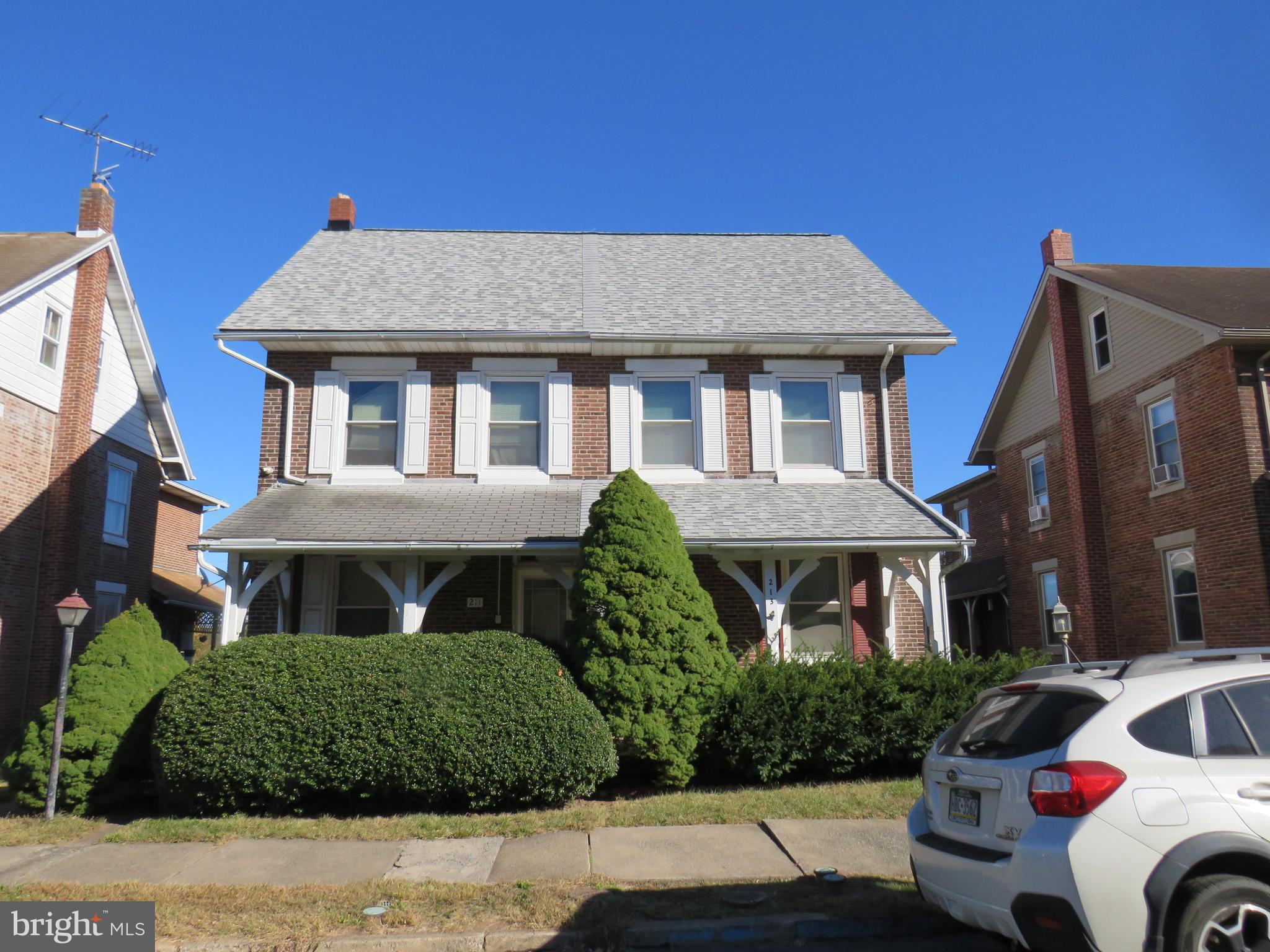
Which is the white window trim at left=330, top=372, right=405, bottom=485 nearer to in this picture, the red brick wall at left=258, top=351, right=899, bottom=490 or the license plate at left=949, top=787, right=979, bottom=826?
the red brick wall at left=258, top=351, right=899, bottom=490

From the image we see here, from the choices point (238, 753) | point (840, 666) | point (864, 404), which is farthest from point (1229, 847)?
point (864, 404)

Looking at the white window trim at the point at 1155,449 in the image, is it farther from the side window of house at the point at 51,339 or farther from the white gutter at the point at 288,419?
the side window of house at the point at 51,339

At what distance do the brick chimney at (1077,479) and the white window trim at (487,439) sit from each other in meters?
12.4

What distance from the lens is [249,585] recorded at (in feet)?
37.6

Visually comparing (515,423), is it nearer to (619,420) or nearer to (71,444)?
(619,420)

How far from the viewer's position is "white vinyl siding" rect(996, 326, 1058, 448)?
21141 millimetres

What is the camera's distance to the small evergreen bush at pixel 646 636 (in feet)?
30.0

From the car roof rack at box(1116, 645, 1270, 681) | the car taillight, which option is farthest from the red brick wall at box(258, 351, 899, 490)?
the car taillight

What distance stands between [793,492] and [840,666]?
364 centimetres

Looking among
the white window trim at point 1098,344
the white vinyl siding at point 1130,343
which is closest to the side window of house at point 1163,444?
the white vinyl siding at point 1130,343

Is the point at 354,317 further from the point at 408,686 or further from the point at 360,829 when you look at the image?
the point at 360,829

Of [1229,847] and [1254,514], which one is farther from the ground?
[1254,514]

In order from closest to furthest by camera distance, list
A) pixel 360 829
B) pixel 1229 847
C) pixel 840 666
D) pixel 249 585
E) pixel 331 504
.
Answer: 1. pixel 1229 847
2. pixel 360 829
3. pixel 840 666
4. pixel 249 585
5. pixel 331 504

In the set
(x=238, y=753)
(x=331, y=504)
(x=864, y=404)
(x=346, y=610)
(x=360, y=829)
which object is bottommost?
(x=360, y=829)
